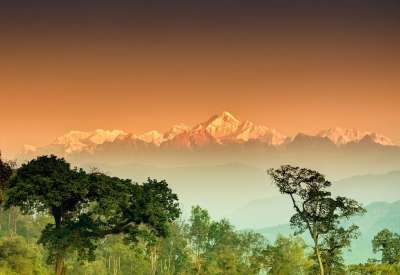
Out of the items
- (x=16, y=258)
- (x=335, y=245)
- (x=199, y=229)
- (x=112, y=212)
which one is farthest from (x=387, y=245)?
(x=199, y=229)

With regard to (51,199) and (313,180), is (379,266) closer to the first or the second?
(313,180)

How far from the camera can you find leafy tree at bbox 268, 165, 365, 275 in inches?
2502

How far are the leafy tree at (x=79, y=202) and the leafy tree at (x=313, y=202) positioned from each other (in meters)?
13.3

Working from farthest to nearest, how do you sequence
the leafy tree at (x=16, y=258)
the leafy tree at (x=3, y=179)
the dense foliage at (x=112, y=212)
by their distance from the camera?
the leafy tree at (x=16, y=258)
the leafy tree at (x=3, y=179)
the dense foliage at (x=112, y=212)

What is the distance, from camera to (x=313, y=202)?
6397 cm

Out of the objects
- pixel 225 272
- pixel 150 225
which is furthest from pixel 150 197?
pixel 225 272

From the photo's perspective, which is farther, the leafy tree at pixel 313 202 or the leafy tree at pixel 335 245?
the leafy tree at pixel 335 245

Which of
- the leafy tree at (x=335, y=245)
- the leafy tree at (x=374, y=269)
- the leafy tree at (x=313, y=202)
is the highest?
the leafy tree at (x=313, y=202)

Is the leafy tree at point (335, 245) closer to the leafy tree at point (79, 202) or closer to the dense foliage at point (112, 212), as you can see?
the dense foliage at point (112, 212)

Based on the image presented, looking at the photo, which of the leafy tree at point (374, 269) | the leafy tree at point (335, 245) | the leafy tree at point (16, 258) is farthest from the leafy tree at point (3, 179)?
the leafy tree at point (374, 269)

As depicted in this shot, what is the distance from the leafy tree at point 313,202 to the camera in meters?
63.6

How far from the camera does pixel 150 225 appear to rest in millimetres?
58906

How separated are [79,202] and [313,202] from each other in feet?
83.4

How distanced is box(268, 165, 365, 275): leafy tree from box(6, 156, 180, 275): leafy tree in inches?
525
